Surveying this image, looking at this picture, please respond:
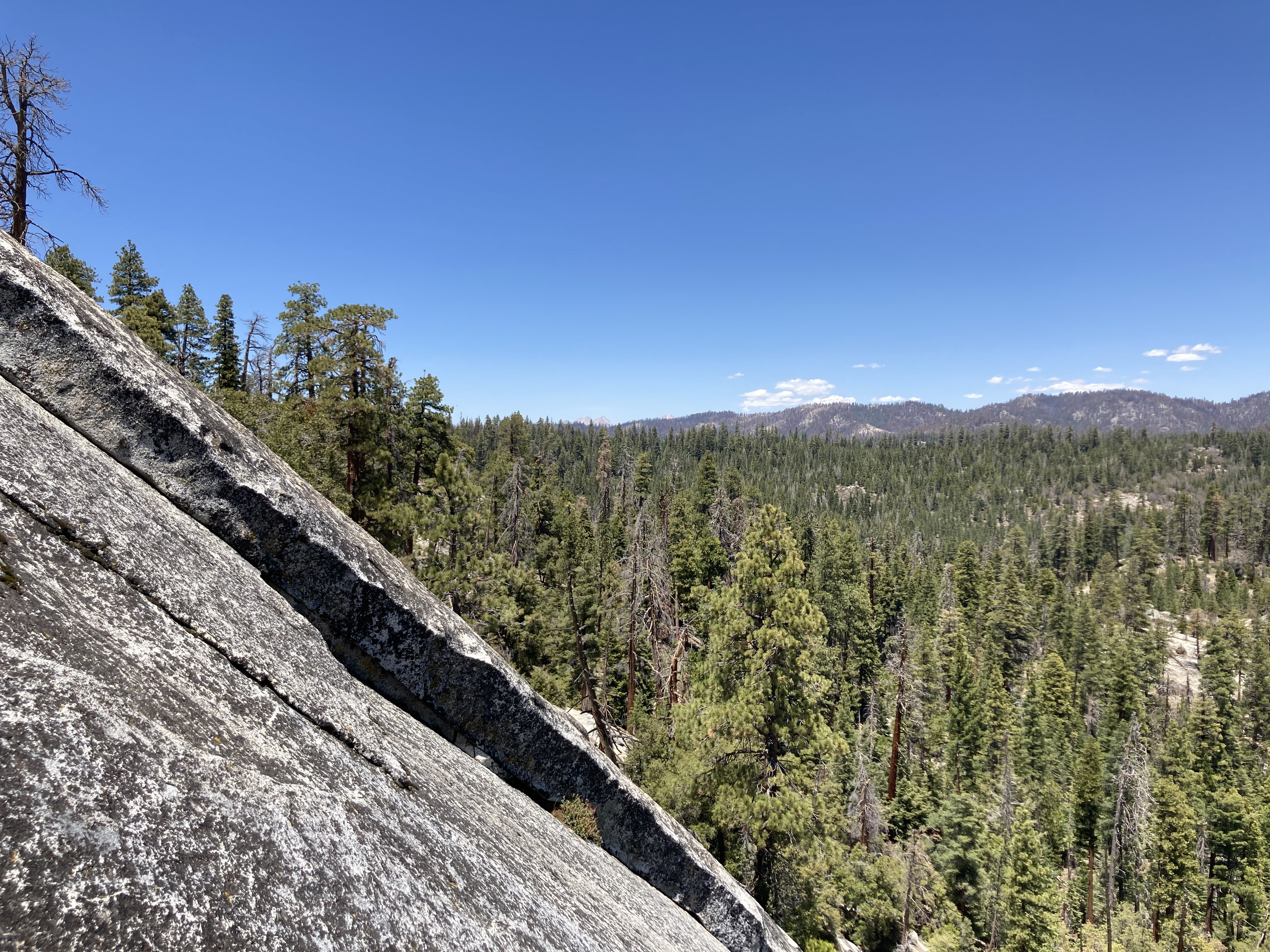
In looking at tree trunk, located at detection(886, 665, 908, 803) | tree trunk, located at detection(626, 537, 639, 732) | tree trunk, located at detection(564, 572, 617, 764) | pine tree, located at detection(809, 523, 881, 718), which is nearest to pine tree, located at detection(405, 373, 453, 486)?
tree trunk, located at detection(564, 572, 617, 764)

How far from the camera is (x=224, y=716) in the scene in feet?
11.6

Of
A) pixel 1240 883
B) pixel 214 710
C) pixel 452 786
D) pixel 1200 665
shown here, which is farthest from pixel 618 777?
pixel 1200 665

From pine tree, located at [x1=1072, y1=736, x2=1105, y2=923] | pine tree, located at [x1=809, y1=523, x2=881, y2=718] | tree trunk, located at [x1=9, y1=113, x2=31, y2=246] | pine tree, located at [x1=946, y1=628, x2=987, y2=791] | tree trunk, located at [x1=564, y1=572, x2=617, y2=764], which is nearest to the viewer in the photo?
tree trunk, located at [x1=9, y1=113, x2=31, y2=246]

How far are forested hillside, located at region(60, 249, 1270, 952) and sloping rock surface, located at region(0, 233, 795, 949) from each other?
809cm

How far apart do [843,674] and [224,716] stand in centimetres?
5160

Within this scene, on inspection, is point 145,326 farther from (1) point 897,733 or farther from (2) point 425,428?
(1) point 897,733

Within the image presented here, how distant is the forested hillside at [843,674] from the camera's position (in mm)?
14320

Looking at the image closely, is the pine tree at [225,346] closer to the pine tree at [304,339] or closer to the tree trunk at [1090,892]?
the pine tree at [304,339]

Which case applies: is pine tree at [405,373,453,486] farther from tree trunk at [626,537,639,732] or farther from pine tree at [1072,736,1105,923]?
pine tree at [1072,736,1105,923]

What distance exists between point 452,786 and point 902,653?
38.6 metres

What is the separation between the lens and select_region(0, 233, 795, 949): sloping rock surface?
7.75 feet

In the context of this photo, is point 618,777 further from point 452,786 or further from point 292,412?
point 292,412

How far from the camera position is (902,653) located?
37562 millimetres

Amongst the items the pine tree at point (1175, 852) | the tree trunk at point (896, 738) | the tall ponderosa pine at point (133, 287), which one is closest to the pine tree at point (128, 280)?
the tall ponderosa pine at point (133, 287)
